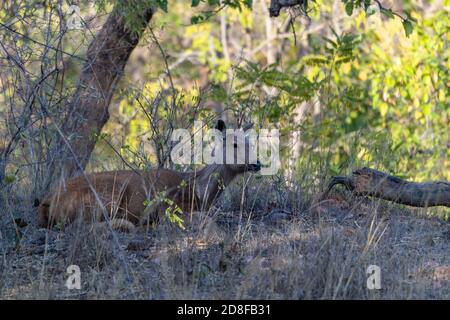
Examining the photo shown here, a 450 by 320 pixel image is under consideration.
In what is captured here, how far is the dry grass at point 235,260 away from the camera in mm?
5973

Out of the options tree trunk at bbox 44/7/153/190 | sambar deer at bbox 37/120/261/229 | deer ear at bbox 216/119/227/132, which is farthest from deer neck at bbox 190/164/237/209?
tree trunk at bbox 44/7/153/190

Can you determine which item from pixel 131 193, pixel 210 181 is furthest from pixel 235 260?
pixel 210 181

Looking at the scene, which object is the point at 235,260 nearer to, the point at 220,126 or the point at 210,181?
the point at 210,181

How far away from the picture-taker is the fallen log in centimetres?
854

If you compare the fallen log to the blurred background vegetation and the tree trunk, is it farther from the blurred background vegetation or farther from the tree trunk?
the tree trunk

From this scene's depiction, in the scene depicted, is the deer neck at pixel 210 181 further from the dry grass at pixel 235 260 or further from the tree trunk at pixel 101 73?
the tree trunk at pixel 101 73

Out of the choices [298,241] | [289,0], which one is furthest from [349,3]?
[298,241]

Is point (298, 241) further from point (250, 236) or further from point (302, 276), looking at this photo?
point (302, 276)

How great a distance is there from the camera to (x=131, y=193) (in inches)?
351

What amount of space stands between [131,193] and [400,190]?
293cm

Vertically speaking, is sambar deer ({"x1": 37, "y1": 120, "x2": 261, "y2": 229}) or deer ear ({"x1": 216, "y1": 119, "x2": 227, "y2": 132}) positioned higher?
deer ear ({"x1": 216, "y1": 119, "x2": 227, "y2": 132})

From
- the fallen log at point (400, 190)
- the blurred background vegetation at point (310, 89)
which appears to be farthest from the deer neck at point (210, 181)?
the fallen log at point (400, 190)

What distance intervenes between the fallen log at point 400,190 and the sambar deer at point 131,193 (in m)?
1.44

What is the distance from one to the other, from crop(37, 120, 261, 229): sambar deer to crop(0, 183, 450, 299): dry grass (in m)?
0.27
